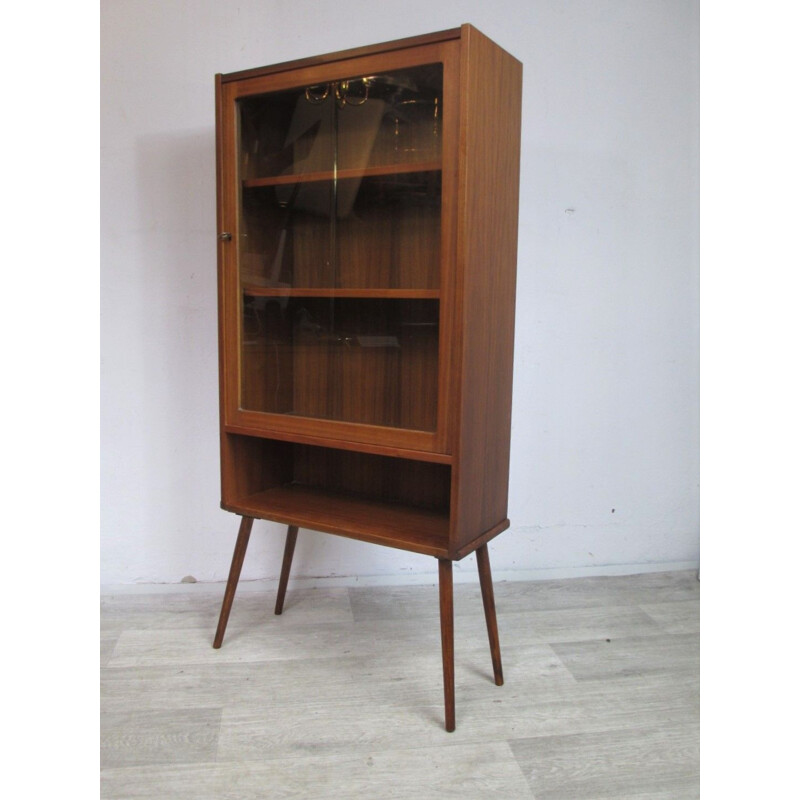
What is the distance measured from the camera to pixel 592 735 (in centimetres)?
144

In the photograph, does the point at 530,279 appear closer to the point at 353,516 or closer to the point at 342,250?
the point at 342,250

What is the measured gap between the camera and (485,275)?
4.70ft

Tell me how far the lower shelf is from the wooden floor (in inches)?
13.8

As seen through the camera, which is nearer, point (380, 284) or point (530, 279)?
point (380, 284)

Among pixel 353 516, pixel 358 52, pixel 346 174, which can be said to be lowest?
pixel 353 516

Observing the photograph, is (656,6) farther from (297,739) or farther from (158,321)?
(297,739)

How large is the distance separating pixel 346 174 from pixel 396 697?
1.13 meters

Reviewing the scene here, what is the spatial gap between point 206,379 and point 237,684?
84 centimetres

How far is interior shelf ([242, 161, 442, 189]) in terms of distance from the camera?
143 cm

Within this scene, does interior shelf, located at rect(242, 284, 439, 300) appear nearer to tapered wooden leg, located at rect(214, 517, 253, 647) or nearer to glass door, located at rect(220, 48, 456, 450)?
glass door, located at rect(220, 48, 456, 450)

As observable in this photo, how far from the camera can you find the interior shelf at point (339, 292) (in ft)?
4.80

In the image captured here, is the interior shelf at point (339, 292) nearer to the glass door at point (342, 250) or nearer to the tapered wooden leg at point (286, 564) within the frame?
the glass door at point (342, 250)

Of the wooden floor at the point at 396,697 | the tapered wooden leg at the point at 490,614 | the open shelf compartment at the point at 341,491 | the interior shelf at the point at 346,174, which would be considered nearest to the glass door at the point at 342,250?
the interior shelf at the point at 346,174

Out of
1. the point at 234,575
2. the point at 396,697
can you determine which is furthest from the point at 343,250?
the point at 396,697
